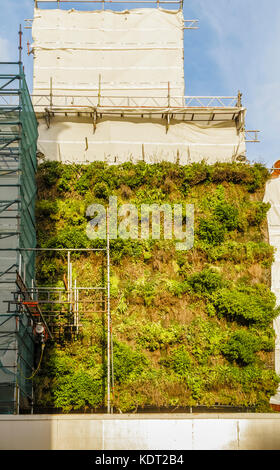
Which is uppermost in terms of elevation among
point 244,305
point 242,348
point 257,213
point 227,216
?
point 257,213

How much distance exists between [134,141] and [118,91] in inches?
114

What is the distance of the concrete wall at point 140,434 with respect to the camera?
14.1m

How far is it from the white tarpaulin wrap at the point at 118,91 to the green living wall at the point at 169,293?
1271mm

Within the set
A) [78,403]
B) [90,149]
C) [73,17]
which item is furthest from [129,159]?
[78,403]

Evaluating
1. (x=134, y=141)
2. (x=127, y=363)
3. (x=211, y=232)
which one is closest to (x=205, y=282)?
(x=211, y=232)

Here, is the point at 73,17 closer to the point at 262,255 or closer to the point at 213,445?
the point at 262,255

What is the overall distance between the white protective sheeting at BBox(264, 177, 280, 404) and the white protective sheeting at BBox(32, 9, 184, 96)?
5649 millimetres

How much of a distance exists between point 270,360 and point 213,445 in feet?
21.5

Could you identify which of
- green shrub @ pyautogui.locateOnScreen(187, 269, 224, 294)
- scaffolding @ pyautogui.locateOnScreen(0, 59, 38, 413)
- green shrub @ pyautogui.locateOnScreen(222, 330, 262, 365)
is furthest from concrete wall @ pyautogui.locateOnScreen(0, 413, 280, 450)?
green shrub @ pyautogui.locateOnScreen(187, 269, 224, 294)

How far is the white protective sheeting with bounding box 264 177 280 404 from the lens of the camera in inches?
809

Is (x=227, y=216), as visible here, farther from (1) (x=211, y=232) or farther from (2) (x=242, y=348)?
(2) (x=242, y=348)

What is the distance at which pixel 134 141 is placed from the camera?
23562mm

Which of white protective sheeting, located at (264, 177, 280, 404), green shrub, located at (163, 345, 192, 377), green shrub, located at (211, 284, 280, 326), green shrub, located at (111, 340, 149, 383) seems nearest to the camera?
green shrub, located at (111, 340, 149, 383)

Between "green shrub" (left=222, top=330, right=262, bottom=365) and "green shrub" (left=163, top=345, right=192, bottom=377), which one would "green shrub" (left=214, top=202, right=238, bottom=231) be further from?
"green shrub" (left=163, top=345, right=192, bottom=377)
